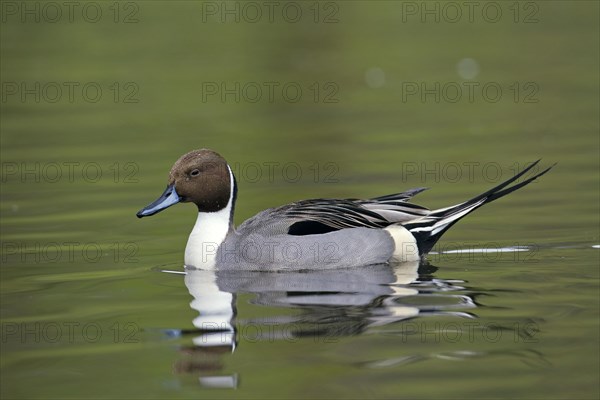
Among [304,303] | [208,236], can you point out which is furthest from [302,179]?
[304,303]

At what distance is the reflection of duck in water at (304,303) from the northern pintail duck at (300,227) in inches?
4.0

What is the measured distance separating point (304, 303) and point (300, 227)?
1.14m

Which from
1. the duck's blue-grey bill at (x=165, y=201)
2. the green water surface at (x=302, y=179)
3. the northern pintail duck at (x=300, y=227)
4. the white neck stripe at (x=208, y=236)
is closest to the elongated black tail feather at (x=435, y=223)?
the northern pintail duck at (x=300, y=227)

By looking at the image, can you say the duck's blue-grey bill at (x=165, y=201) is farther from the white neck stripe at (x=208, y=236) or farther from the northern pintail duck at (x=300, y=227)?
the white neck stripe at (x=208, y=236)

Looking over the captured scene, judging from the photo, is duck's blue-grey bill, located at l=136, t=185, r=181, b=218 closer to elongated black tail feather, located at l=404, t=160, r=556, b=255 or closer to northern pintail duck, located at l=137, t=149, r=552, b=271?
northern pintail duck, located at l=137, t=149, r=552, b=271

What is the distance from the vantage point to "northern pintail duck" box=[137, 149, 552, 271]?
26.5 ft

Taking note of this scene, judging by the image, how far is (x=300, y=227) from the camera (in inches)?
321

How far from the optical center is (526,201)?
390 inches

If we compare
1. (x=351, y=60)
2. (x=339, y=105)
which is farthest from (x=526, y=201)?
(x=351, y=60)

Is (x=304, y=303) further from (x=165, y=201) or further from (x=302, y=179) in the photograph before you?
(x=302, y=179)

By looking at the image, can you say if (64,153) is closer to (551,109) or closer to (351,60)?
(551,109)

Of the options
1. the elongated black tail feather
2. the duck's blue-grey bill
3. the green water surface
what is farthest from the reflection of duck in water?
the duck's blue-grey bill

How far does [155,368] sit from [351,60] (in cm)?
1340

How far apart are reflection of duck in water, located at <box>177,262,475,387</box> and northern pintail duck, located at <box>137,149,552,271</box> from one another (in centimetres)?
10
